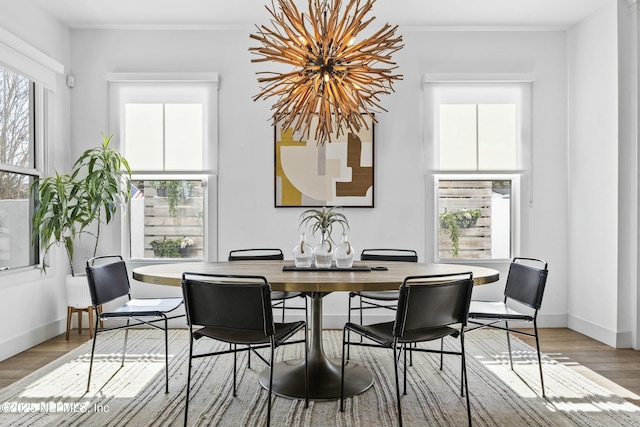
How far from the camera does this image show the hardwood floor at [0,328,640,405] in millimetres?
2977

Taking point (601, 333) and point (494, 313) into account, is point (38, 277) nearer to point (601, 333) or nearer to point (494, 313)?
point (494, 313)

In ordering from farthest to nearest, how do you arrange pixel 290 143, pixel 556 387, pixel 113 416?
pixel 290 143 → pixel 556 387 → pixel 113 416

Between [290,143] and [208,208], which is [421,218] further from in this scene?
[208,208]

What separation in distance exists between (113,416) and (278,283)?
1.16 m

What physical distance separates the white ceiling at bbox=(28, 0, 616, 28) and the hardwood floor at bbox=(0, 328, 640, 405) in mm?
2833

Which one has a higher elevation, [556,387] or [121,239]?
[121,239]

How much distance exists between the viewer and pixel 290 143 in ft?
14.2

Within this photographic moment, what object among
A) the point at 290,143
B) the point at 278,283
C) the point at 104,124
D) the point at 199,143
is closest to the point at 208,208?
the point at 199,143

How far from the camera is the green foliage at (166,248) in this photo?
4434mm

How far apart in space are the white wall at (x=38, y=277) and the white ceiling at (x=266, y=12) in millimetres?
214

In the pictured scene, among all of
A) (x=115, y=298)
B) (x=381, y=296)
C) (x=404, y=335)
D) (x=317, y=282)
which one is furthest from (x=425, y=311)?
(x=115, y=298)

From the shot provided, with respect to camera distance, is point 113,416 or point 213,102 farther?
point 213,102

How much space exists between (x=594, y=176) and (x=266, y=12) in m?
3.23

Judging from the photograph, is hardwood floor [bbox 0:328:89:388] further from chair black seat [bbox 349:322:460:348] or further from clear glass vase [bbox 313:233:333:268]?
chair black seat [bbox 349:322:460:348]
